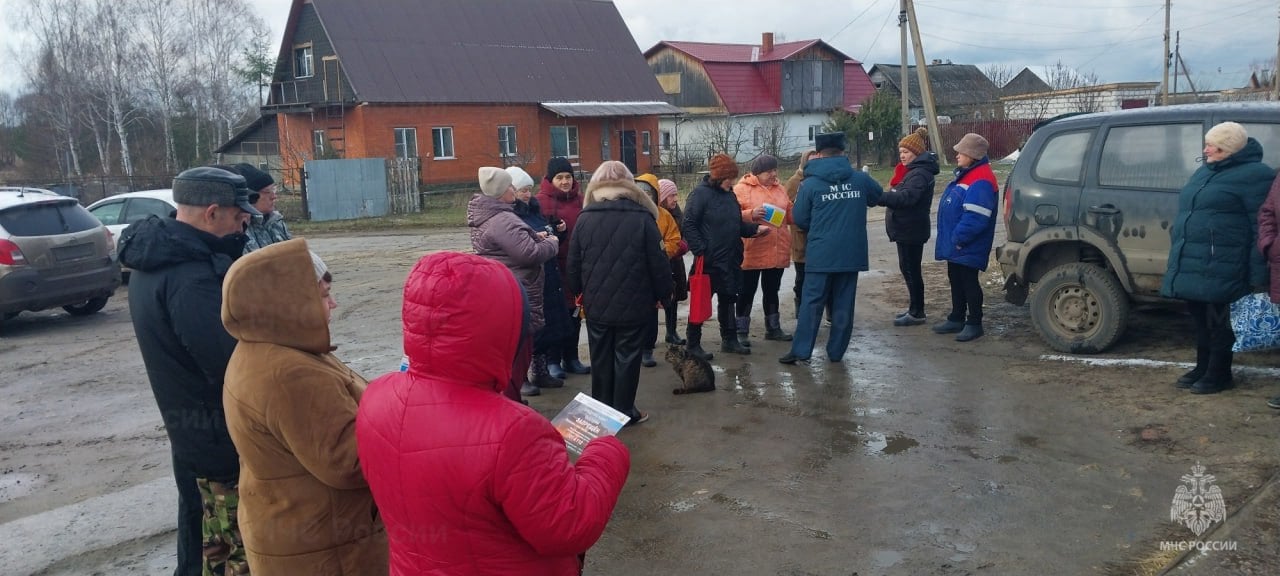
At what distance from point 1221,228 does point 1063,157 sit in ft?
5.82

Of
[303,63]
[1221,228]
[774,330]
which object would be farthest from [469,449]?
[303,63]

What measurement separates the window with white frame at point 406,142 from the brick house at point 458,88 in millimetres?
36

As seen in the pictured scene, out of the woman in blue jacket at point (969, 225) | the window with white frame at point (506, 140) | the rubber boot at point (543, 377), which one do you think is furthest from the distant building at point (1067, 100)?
the rubber boot at point (543, 377)

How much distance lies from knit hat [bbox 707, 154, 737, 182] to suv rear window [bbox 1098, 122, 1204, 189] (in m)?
2.78

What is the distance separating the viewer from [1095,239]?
7.05 metres

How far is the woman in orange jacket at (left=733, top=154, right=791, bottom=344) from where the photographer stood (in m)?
8.24

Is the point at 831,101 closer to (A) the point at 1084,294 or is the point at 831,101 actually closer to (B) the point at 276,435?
(A) the point at 1084,294

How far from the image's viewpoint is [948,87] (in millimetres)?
56875

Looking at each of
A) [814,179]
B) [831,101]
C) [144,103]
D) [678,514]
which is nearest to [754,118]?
[831,101]

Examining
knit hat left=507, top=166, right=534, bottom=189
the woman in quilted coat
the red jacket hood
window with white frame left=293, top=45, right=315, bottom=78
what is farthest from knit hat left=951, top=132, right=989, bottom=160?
window with white frame left=293, top=45, right=315, bottom=78

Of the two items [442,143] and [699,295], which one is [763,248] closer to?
[699,295]

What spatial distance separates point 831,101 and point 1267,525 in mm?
48774

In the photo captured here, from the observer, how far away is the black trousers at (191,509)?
3326 millimetres

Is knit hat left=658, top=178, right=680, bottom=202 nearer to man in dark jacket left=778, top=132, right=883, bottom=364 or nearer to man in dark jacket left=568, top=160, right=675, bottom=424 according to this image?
man in dark jacket left=778, top=132, right=883, bottom=364
